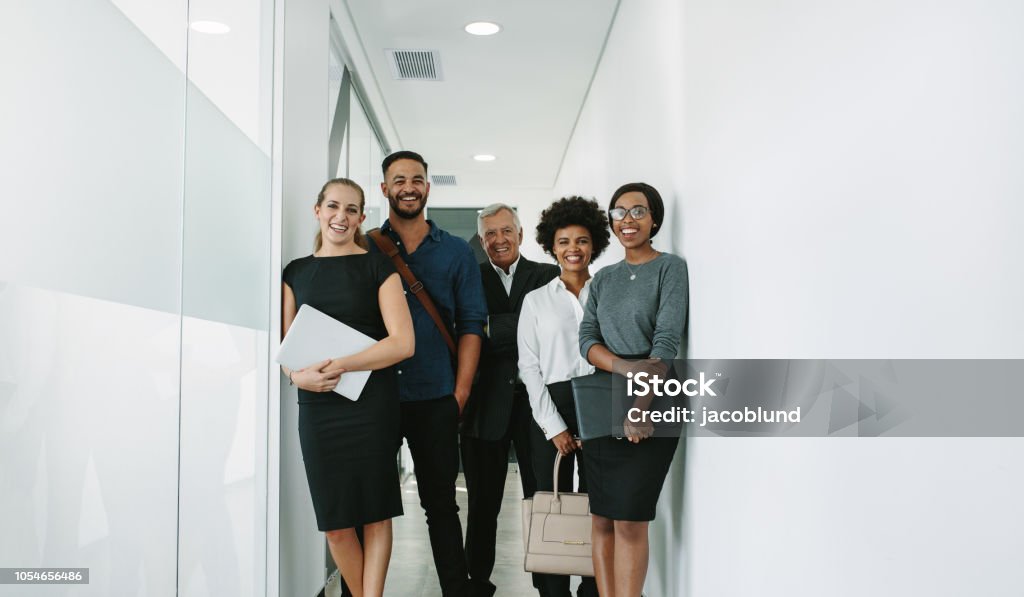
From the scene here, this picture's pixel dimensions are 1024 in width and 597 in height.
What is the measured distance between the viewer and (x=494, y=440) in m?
3.25

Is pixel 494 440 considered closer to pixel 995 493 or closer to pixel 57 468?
pixel 57 468

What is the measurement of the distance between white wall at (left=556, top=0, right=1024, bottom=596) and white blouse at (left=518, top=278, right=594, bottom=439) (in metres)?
0.50

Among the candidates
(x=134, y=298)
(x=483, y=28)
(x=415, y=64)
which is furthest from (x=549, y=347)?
(x=415, y=64)

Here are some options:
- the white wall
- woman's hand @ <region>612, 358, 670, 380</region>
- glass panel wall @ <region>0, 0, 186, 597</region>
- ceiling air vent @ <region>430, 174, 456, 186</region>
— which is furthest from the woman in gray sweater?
ceiling air vent @ <region>430, 174, 456, 186</region>

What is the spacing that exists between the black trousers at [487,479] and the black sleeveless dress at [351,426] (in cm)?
68

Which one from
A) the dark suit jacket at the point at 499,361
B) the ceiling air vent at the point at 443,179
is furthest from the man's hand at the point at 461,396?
the ceiling air vent at the point at 443,179

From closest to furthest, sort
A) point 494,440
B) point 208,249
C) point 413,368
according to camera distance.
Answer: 1. point 208,249
2. point 413,368
3. point 494,440

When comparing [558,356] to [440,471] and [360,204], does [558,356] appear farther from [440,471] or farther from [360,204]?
[360,204]

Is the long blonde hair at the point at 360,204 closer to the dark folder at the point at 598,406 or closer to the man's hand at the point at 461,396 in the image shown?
the man's hand at the point at 461,396

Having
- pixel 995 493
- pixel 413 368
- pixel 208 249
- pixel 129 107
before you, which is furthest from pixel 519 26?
pixel 995 493

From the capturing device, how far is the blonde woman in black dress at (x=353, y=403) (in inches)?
102

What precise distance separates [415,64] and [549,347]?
10.1 feet

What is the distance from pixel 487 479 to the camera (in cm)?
335

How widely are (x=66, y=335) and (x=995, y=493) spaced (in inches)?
62.6
